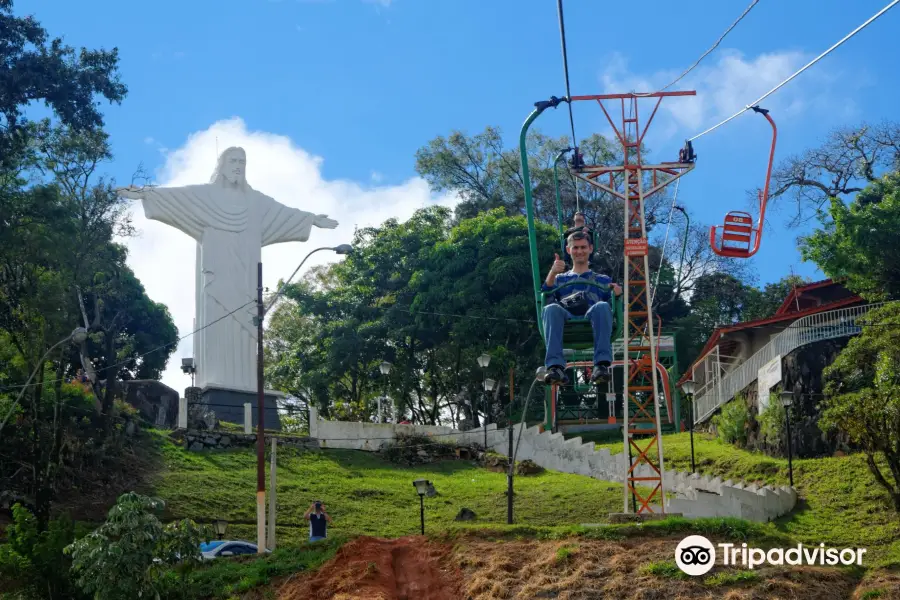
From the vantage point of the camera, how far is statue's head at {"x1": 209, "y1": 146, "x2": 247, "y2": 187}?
43.6 meters

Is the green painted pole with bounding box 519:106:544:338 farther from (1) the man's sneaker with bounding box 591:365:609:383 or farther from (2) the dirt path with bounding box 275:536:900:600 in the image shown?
(2) the dirt path with bounding box 275:536:900:600

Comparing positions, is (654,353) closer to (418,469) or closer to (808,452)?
(808,452)

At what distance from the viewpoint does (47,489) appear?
2791 cm

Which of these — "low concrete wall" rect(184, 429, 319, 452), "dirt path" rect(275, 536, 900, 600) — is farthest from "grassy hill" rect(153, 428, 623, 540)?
"dirt path" rect(275, 536, 900, 600)

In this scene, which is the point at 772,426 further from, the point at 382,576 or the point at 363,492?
the point at 382,576

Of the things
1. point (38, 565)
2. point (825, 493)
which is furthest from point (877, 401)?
point (38, 565)

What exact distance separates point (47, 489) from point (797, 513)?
664 inches

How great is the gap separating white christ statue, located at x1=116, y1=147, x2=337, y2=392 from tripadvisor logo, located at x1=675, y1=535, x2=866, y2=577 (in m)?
24.4

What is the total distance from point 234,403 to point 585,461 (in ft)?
40.4

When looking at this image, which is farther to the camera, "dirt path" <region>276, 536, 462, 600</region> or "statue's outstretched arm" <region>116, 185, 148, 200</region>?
"statue's outstretched arm" <region>116, 185, 148, 200</region>

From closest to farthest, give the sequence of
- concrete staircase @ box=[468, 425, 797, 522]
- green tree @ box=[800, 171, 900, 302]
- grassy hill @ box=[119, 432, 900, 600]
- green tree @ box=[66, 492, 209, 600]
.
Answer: green tree @ box=[66, 492, 209, 600], grassy hill @ box=[119, 432, 900, 600], concrete staircase @ box=[468, 425, 797, 522], green tree @ box=[800, 171, 900, 302]

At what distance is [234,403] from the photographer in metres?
41.8

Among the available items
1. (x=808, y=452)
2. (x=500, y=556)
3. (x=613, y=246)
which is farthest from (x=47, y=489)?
(x=613, y=246)

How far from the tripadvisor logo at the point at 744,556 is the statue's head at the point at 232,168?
27.5 m
